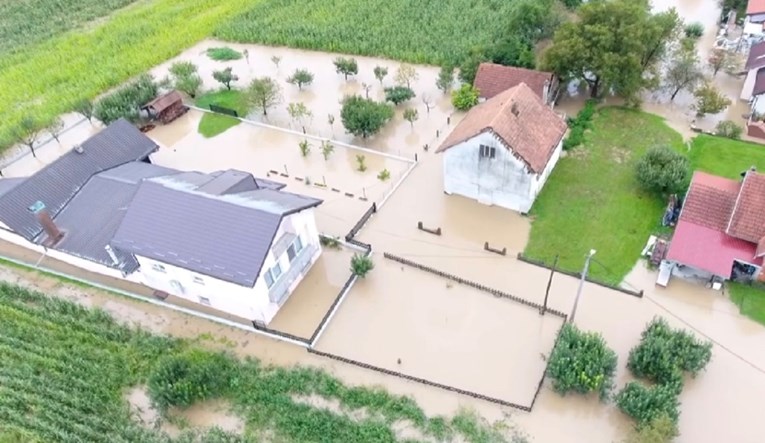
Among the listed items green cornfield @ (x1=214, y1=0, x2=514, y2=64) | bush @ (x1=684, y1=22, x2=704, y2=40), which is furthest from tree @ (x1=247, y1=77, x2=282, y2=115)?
bush @ (x1=684, y1=22, x2=704, y2=40)

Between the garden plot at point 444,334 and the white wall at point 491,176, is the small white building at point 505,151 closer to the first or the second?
the white wall at point 491,176

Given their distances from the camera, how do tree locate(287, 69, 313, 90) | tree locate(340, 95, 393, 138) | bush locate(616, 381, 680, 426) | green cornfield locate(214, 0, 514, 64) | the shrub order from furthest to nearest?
the shrub, green cornfield locate(214, 0, 514, 64), tree locate(287, 69, 313, 90), tree locate(340, 95, 393, 138), bush locate(616, 381, 680, 426)

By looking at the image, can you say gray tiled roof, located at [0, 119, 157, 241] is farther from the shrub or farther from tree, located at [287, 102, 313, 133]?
the shrub

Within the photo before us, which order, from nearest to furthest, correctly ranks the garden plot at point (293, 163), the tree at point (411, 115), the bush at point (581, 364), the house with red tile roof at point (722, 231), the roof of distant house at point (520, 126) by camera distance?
the bush at point (581, 364)
the house with red tile roof at point (722, 231)
the roof of distant house at point (520, 126)
the garden plot at point (293, 163)
the tree at point (411, 115)

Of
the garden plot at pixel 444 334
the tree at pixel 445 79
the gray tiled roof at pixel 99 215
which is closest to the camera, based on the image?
the garden plot at pixel 444 334

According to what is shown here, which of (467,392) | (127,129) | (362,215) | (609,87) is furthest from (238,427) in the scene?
(609,87)

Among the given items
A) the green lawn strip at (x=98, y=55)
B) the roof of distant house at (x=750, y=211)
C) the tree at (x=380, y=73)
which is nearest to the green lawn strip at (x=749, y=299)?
the roof of distant house at (x=750, y=211)
